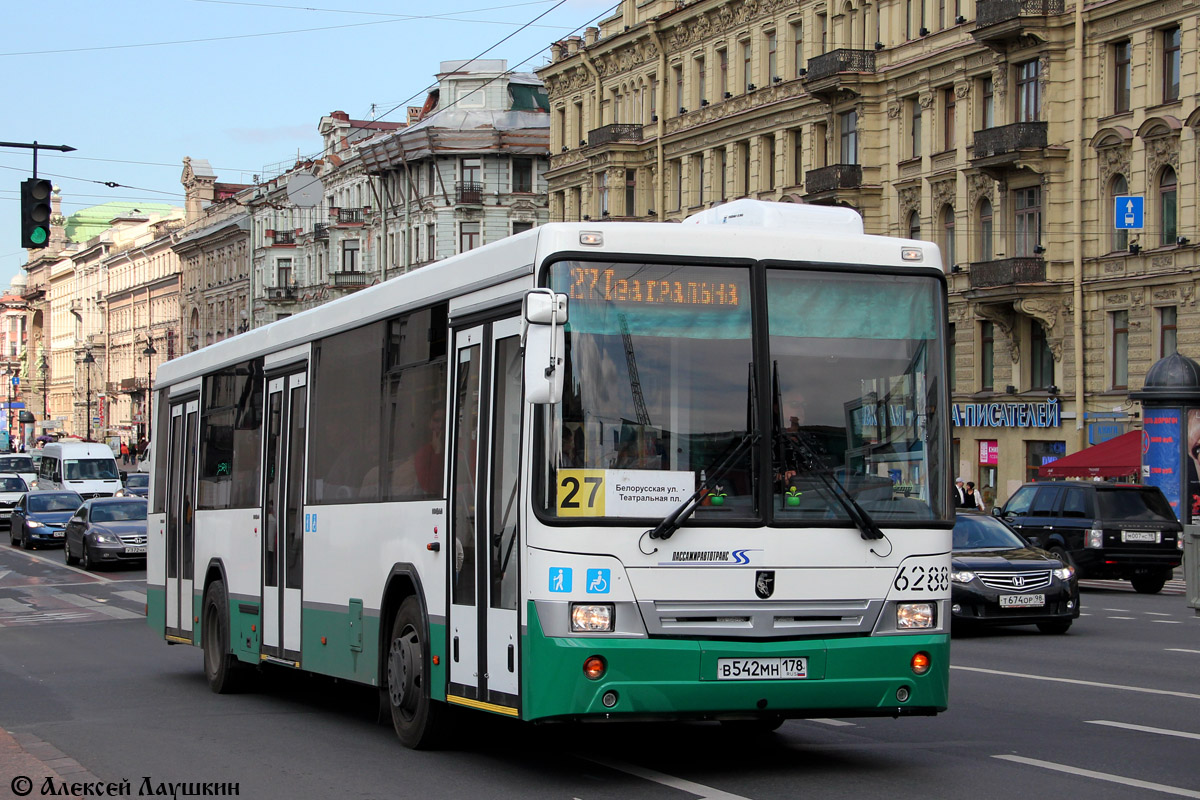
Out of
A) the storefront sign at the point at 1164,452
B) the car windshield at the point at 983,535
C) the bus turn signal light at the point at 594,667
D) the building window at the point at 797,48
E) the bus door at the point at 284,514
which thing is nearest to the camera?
the bus turn signal light at the point at 594,667

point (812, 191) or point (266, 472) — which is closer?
point (266, 472)

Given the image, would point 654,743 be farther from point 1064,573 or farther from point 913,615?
point 1064,573

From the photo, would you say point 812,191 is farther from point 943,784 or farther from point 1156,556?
point 943,784

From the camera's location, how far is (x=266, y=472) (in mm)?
14000

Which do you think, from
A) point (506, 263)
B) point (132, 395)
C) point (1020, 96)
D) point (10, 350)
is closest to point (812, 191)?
point (1020, 96)

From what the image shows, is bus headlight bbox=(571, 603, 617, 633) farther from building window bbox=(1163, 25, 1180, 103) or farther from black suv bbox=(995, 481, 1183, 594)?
building window bbox=(1163, 25, 1180, 103)

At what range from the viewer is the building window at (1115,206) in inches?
1688

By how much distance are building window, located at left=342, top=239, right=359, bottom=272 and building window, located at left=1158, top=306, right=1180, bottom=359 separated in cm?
5599

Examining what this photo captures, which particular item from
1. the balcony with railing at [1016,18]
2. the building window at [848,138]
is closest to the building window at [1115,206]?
the balcony with railing at [1016,18]

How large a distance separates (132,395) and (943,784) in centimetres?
12259

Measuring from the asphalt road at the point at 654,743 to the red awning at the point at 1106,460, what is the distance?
23.7 meters

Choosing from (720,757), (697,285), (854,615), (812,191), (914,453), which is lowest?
(720,757)

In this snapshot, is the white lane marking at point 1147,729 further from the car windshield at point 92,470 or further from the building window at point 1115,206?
the car windshield at point 92,470

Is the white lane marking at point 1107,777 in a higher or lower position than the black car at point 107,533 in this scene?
lower
